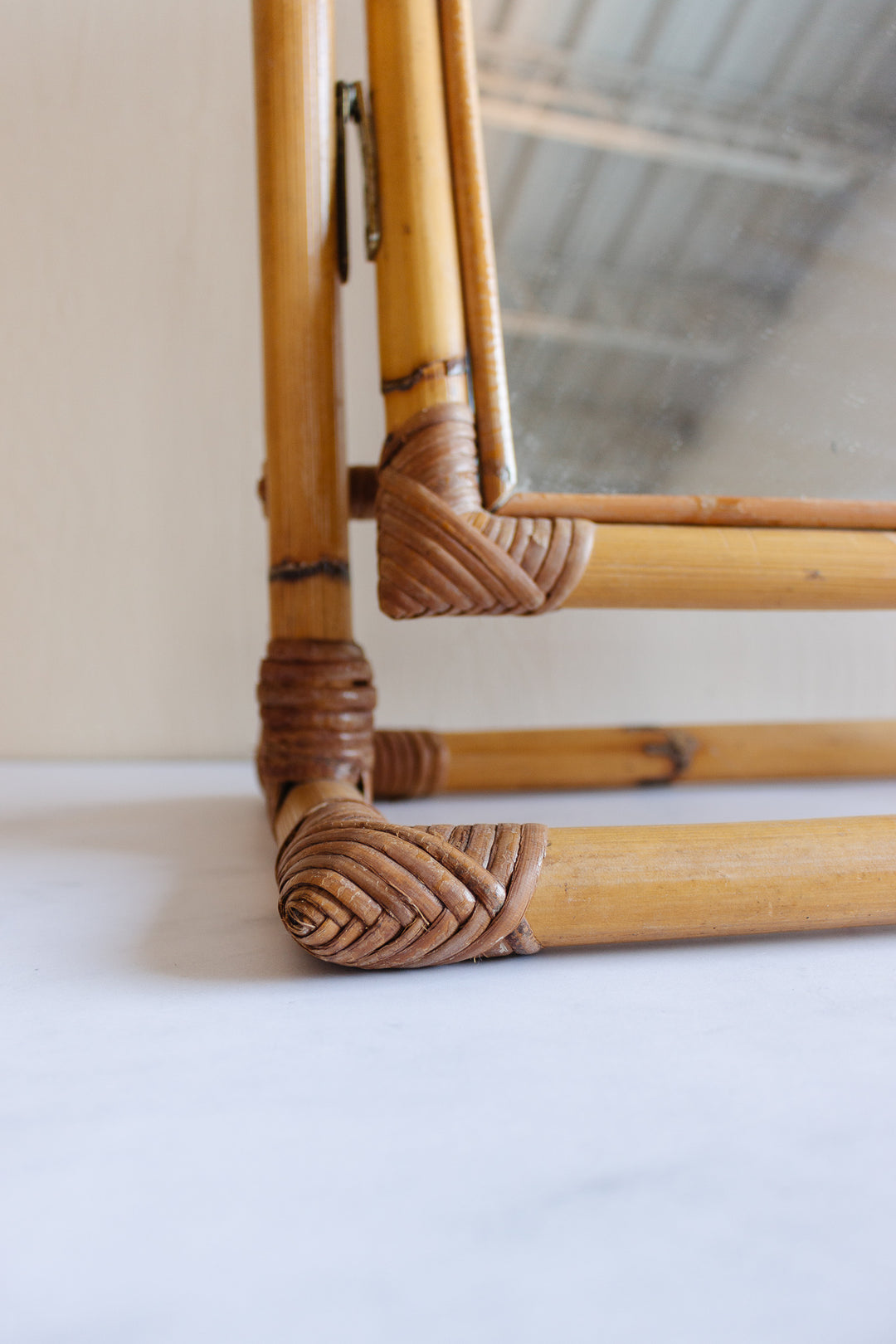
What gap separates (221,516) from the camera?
1.17 metres

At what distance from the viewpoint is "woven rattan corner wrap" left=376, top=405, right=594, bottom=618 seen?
0.55 meters

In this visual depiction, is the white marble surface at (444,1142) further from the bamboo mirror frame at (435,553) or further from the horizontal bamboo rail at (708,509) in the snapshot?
the horizontal bamboo rail at (708,509)

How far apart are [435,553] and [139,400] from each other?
734 mm

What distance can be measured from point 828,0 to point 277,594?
A: 0.53 metres

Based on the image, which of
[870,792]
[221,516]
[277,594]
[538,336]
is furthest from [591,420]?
[221,516]

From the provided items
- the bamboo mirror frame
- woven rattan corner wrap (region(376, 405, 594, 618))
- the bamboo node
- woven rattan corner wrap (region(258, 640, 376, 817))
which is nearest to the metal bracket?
the bamboo mirror frame

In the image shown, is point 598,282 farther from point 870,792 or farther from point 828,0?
point 870,792

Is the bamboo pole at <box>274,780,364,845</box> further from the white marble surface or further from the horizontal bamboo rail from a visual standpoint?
the horizontal bamboo rail

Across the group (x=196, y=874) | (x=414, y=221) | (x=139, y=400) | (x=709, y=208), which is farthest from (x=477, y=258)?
(x=139, y=400)

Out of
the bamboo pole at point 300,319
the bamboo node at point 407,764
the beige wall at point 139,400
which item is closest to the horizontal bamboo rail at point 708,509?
the bamboo pole at point 300,319

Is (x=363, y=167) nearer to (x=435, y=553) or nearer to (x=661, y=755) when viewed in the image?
(x=435, y=553)

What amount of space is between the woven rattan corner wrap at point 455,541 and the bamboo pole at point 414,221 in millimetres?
27

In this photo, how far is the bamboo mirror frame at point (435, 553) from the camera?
413 mm

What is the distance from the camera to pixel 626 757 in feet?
3.04
